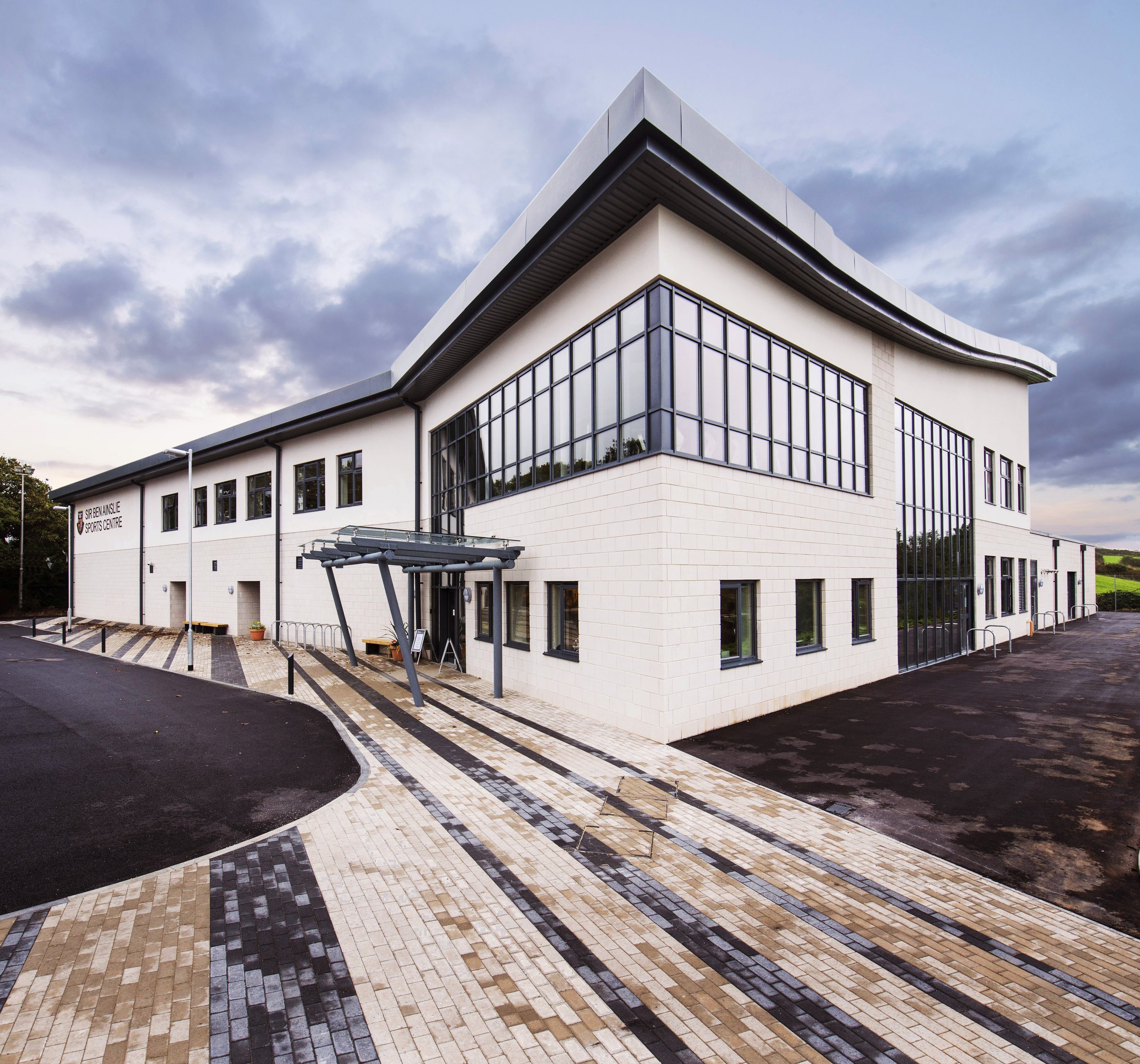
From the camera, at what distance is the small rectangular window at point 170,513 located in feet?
95.0

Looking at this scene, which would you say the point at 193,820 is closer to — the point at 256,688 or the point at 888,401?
the point at 256,688

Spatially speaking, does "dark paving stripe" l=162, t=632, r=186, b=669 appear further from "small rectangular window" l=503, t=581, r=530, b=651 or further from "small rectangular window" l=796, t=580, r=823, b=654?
"small rectangular window" l=796, t=580, r=823, b=654

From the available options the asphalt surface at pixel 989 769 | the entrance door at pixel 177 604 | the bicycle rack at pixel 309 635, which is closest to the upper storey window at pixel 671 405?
the asphalt surface at pixel 989 769

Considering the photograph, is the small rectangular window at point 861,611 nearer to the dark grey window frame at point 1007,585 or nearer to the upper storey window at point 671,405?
the upper storey window at point 671,405

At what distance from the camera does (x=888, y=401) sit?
16203 mm

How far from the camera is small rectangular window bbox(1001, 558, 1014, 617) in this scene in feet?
77.1

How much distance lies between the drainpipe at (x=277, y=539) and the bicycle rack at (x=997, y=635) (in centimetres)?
2629

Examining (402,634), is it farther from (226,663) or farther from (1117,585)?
(1117,585)

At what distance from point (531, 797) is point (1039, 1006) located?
4899 millimetres

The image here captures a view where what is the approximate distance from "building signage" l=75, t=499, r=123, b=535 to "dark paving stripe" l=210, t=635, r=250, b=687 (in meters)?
14.3

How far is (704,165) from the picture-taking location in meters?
8.90

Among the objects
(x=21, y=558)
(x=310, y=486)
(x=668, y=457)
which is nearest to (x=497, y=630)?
(x=668, y=457)

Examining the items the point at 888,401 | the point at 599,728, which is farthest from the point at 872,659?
the point at 599,728

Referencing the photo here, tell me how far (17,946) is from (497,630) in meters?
8.93
